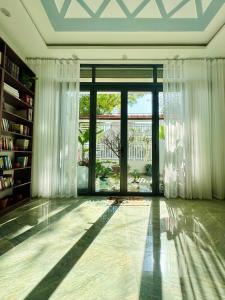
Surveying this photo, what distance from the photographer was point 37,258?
2.05 metres

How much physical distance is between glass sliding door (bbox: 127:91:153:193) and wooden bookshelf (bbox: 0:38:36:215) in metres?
2.20

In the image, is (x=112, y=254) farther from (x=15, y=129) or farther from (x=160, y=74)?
(x=160, y=74)

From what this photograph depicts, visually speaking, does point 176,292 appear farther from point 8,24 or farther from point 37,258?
point 8,24

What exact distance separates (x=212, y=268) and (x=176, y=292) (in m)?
0.53

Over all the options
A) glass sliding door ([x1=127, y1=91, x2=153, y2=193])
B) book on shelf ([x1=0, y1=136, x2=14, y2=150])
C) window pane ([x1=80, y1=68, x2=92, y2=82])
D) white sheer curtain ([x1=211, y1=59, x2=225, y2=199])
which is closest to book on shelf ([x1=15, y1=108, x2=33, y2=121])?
book on shelf ([x1=0, y1=136, x2=14, y2=150])

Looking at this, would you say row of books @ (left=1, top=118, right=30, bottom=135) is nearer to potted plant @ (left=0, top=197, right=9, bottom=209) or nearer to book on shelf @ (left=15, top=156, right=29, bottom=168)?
book on shelf @ (left=15, top=156, right=29, bottom=168)

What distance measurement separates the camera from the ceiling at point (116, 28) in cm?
332

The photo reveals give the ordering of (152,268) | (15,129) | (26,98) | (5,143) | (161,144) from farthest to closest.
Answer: (161,144)
(26,98)
(15,129)
(5,143)
(152,268)

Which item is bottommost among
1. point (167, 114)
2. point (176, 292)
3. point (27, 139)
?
point (176, 292)

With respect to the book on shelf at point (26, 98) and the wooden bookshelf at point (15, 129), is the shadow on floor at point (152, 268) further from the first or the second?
Answer: the book on shelf at point (26, 98)

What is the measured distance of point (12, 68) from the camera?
12.2 ft

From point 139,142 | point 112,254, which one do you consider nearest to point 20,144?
point 139,142

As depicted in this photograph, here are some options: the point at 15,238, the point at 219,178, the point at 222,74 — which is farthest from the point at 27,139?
the point at 222,74

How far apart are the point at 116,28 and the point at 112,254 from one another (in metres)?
3.63
